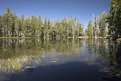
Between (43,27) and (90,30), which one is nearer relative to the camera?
(43,27)

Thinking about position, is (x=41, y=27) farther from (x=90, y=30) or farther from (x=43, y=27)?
(x=90, y=30)

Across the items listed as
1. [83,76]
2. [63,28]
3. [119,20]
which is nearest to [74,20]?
[63,28]

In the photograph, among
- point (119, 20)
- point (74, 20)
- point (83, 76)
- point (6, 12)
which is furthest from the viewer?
point (74, 20)

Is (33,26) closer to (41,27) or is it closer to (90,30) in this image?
(41,27)

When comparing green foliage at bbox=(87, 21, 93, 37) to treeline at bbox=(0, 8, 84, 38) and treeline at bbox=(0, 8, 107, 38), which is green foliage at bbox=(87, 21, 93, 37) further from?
treeline at bbox=(0, 8, 84, 38)

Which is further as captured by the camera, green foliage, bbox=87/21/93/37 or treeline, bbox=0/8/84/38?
green foliage, bbox=87/21/93/37

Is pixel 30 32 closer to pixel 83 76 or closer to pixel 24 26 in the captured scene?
pixel 24 26

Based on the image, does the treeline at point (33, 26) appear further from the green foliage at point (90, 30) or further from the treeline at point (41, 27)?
the green foliage at point (90, 30)

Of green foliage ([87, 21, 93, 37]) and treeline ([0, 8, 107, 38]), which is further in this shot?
green foliage ([87, 21, 93, 37])

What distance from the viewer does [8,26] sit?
136750mm

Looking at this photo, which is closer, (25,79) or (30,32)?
(25,79)

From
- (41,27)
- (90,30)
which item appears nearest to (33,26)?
(41,27)

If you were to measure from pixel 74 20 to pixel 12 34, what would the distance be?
175 ft

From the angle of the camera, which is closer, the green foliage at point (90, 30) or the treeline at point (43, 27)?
the treeline at point (43, 27)
